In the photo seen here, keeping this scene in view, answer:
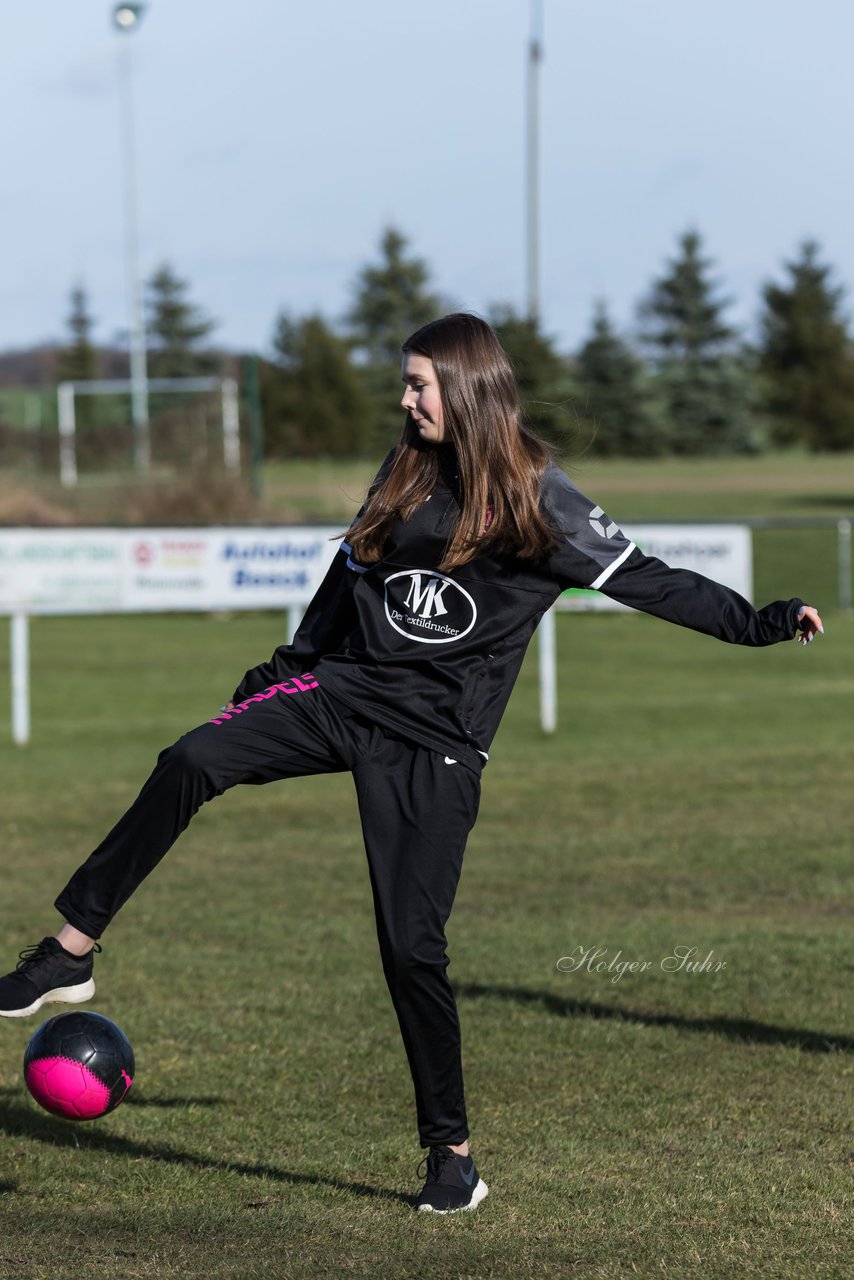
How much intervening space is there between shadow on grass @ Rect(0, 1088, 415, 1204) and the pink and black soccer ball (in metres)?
0.39

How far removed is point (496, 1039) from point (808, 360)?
82.6 m

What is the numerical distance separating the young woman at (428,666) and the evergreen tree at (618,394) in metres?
68.6

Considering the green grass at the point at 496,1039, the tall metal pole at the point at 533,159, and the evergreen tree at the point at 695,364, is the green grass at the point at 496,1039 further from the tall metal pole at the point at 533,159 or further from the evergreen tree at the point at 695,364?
the evergreen tree at the point at 695,364

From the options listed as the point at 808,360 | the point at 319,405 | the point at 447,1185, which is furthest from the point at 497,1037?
the point at 808,360

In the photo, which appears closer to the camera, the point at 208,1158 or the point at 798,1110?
the point at 208,1158

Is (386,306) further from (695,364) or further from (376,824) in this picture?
(376,824)

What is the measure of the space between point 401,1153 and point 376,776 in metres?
1.44

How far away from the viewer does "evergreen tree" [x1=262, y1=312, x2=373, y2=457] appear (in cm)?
7450

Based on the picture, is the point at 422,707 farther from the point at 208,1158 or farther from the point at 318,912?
the point at 318,912

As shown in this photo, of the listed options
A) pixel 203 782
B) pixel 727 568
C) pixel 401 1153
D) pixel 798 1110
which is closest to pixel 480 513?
pixel 203 782

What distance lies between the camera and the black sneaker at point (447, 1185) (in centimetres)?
454

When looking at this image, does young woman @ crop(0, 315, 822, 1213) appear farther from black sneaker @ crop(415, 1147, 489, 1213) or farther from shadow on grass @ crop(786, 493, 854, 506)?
shadow on grass @ crop(786, 493, 854, 506)

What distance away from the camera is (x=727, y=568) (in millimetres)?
17797

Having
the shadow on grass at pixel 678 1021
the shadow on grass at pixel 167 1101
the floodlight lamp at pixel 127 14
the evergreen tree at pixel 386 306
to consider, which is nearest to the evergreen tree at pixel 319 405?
the evergreen tree at pixel 386 306
